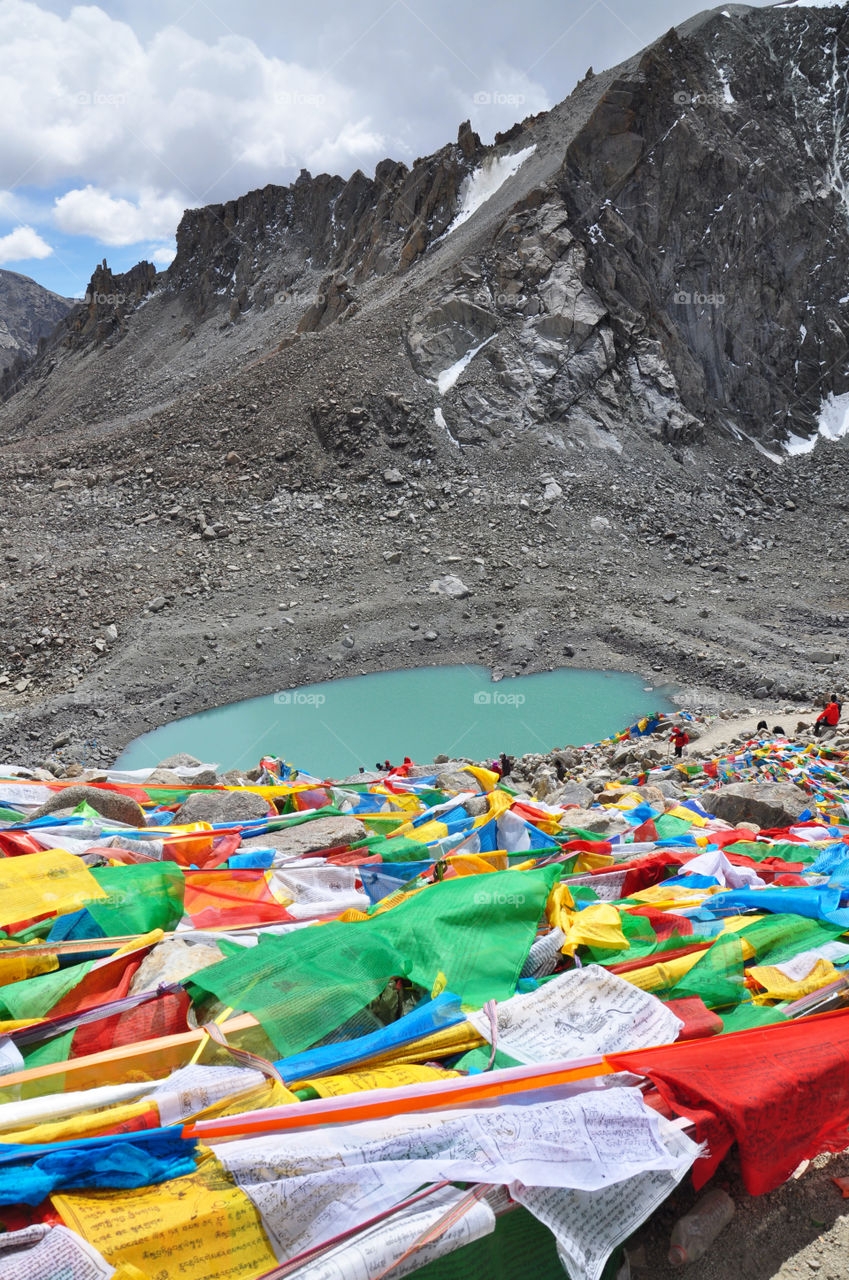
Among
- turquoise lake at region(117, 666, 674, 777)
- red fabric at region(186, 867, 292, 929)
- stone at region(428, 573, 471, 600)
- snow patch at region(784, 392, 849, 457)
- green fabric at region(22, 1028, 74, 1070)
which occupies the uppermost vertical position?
snow patch at region(784, 392, 849, 457)

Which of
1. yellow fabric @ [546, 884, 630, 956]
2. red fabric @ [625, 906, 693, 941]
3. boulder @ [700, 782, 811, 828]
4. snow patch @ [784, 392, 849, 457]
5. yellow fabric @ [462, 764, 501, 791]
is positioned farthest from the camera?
snow patch @ [784, 392, 849, 457]

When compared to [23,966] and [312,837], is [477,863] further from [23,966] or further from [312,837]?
[23,966]

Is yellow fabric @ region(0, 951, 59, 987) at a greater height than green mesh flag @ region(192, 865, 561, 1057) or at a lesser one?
lesser

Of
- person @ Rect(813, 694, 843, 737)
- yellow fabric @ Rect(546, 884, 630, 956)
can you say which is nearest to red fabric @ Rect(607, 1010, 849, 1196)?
yellow fabric @ Rect(546, 884, 630, 956)

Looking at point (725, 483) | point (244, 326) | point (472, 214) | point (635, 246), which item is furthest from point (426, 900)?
point (244, 326)

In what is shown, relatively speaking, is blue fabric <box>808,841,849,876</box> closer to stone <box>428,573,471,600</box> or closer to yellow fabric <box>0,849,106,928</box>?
yellow fabric <box>0,849,106,928</box>

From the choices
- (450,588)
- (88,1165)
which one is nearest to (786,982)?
(88,1165)

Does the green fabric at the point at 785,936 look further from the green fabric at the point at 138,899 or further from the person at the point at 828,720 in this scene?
the person at the point at 828,720
